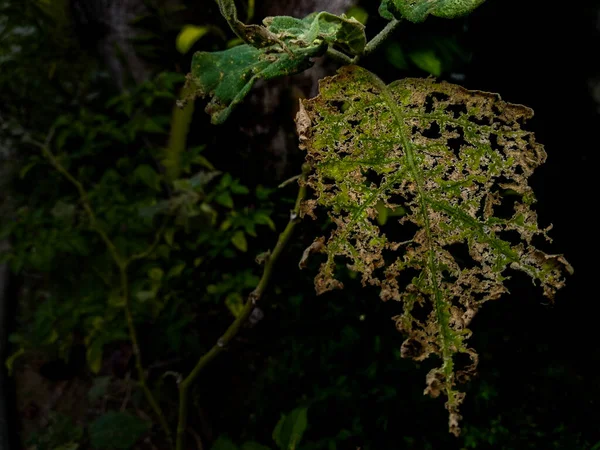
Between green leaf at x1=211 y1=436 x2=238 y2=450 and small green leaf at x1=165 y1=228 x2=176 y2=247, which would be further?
small green leaf at x1=165 y1=228 x2=176 y2=247

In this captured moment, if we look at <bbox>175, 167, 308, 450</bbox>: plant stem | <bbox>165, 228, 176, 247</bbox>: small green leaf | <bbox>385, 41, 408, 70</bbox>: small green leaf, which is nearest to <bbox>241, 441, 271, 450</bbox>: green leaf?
<bbox>175, 167, 308, 450</bbox>: plant stem

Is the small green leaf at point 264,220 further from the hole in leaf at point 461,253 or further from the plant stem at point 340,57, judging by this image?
the plant stem at point 340,57

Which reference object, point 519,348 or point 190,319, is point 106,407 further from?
point 519,348

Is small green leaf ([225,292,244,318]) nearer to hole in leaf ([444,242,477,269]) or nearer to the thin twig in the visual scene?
the thin twig

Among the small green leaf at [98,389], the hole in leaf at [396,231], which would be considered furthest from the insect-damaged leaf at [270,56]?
the small green leaf at [98,389]

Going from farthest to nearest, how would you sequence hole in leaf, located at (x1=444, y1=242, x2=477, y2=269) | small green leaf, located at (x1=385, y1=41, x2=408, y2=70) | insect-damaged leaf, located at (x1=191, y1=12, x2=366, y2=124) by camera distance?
hole in leaf, located at (x1=444, y1=242, x2=477, y2=269), small green leaf, located at (x1=385, y1=41, x2=408, y2=70), insect-damaged leaf, located at (x1=191, y1=12, x2=366, y2=124)
